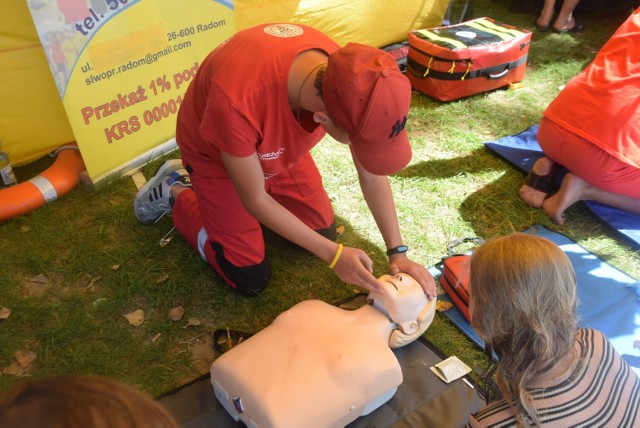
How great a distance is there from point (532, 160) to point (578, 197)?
486 millimetres

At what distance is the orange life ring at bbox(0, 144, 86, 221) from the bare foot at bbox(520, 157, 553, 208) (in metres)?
2.51

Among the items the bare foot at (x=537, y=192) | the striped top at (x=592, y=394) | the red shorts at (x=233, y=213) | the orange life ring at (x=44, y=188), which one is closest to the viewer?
the striped top at (x=592, y=394)

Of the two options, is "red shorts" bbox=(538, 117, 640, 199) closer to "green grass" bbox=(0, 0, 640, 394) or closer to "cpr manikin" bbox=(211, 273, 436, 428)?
"green grass" bbox=(0, 0, 640, 394)

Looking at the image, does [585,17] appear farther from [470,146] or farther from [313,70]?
[313,70]

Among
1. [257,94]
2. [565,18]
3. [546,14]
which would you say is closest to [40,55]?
[257,94]

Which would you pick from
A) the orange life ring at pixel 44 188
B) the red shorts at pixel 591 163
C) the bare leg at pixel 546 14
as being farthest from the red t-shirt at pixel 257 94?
the bare leg at pixel 546 14

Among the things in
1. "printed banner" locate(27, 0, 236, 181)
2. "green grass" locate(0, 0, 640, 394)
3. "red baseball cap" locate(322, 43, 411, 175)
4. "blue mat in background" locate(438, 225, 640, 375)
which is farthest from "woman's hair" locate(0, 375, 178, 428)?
"printed banner" locate(27, 0, 236, 181)

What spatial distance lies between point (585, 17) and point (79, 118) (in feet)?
16.5

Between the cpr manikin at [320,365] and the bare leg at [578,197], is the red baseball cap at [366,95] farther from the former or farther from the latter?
the bare leg at [578,197]

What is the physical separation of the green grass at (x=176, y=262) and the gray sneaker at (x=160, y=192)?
9cm

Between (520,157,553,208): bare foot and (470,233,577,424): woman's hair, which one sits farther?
(520,157,553,208): bare foot

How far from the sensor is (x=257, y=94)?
1605 millimetres

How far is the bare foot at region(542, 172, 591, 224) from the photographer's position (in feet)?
8.84

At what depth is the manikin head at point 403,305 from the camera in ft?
5.95
